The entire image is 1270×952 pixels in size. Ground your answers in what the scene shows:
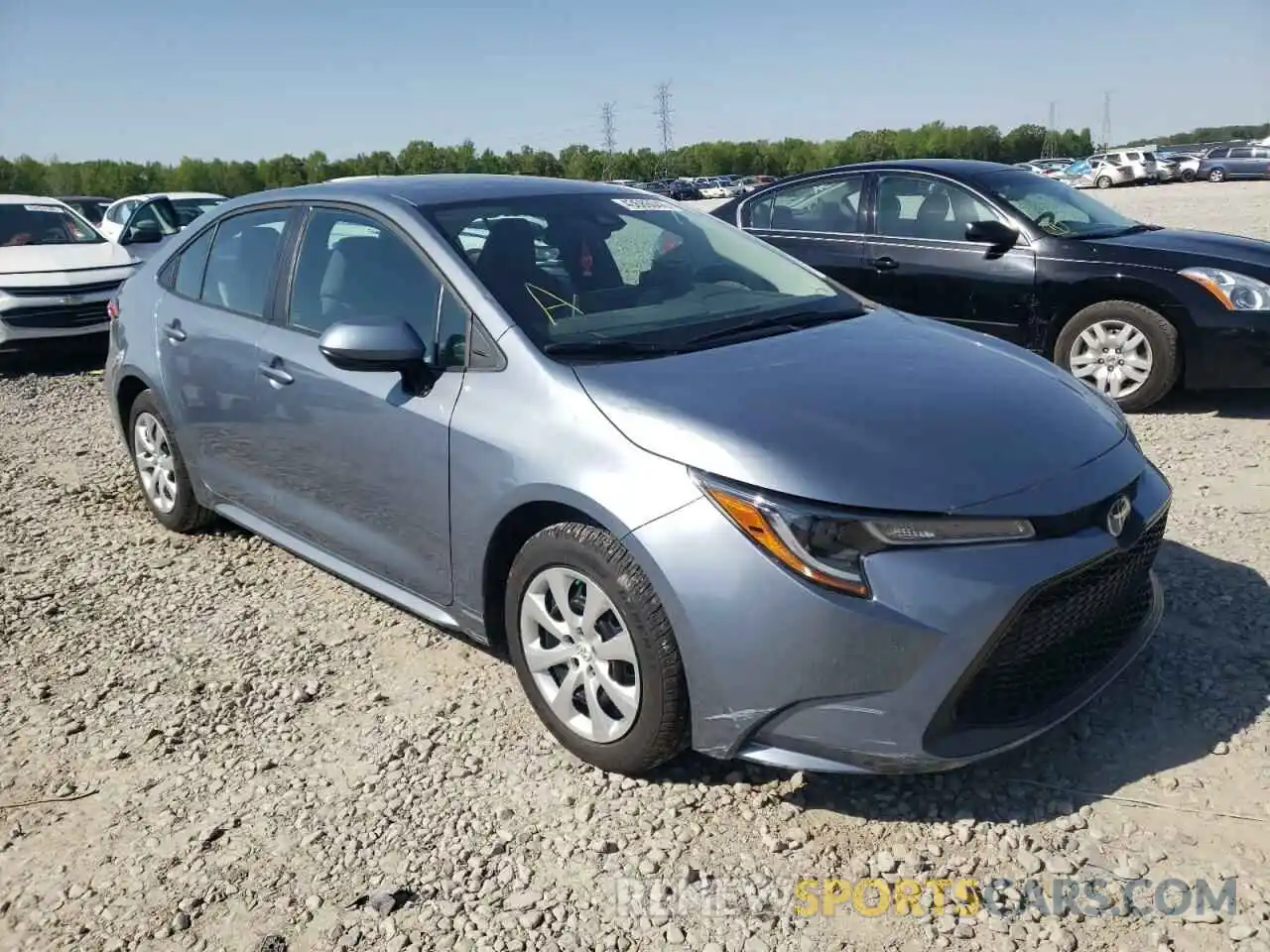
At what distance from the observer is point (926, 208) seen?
718 centimetres

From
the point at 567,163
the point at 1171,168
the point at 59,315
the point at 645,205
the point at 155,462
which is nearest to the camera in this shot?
the point at 645,205

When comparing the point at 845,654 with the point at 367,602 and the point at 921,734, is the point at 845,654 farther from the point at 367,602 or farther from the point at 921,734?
the point at 367,602

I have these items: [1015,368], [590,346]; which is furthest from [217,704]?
[1015,368]

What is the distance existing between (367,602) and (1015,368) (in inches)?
104

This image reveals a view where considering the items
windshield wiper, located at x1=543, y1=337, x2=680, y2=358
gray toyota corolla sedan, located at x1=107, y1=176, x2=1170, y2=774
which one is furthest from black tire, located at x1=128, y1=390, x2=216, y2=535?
windshield wiper, located at x1=543, y1=337, x2=680, y2=358

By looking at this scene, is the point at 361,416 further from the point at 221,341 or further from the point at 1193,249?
the point at 1193,249

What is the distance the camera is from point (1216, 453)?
217 inches

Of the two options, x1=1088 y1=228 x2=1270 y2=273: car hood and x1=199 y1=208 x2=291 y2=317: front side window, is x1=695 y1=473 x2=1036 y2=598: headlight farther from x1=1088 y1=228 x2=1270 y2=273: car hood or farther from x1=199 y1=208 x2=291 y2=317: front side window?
x1=1088 y1=228 x2=1270 y2=273: car hood

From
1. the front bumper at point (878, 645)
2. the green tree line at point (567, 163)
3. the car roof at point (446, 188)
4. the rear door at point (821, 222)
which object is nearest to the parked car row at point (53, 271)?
the rear door at point (821, 222)

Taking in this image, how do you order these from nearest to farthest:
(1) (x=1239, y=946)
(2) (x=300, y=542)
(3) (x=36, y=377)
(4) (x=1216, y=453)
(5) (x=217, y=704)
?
(1) (x=1239, y=946)
(5) (x=217, y=704)
(2) (x=300, y=542)
(4) (x=1216, y=453)
(3) (x=36, y=377)

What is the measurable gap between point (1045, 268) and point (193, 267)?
16.5ft

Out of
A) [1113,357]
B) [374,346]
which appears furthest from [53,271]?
[1113,357]

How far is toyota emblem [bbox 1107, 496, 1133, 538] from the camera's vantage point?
2686 mm

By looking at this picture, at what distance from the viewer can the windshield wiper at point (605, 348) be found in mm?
3049
